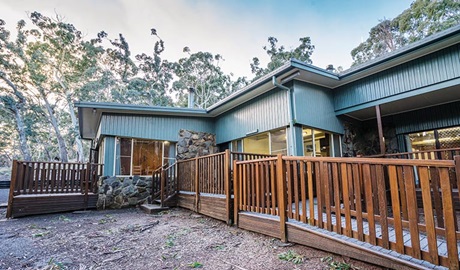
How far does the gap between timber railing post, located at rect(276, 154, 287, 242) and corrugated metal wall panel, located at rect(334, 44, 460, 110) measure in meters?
4.76

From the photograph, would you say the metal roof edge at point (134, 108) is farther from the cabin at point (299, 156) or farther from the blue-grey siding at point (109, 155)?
the blue-grey siding at point (109, 155)

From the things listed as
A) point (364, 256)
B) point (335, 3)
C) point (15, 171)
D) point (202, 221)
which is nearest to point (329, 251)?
point (364, 256)

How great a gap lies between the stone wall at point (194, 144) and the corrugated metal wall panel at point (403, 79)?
4.95 metres

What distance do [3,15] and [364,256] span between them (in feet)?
77.2

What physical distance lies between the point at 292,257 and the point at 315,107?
199 inches

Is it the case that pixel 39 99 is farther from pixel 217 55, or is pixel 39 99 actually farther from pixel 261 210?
pixel 261 210

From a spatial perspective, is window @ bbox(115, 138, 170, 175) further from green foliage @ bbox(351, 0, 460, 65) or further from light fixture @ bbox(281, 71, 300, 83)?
green foliage @ bbox(351, 0, 460, 65)

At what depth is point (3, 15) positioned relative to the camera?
1584 cm

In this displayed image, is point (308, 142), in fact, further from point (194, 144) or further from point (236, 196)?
point (194, 144)

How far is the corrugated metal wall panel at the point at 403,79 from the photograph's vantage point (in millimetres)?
5258

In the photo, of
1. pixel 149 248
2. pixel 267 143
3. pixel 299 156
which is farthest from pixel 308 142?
pixel 149 248

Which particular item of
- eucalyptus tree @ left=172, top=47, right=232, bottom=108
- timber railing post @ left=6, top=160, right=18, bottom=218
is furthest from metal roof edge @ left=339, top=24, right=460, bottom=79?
eucalyptus tree @ left=172, top=47, right=232, bottom=108

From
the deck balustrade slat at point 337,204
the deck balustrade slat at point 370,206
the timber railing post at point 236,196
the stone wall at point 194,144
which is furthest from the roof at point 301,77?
the deck balustrade slat at point 370,206

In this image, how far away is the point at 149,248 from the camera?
11.3 feet
